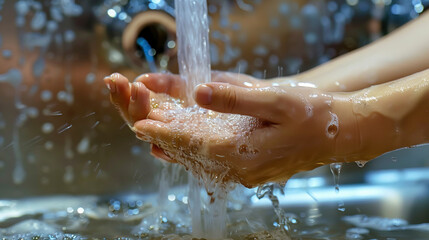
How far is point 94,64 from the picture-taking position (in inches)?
35.4

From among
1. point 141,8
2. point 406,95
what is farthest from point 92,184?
point 406,95

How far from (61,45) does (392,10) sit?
61 cm

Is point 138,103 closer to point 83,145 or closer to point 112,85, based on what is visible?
point 112,85

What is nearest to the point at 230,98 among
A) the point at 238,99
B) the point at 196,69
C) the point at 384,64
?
the point at 238,99

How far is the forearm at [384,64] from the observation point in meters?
0.69

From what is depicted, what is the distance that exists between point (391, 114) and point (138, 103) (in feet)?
0.87

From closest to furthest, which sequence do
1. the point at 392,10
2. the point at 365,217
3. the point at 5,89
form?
the point at 365,217 → the point at 5,89 → the point at 392,10

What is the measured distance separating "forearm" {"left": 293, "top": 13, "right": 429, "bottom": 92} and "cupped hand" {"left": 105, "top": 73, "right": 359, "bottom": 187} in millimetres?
199

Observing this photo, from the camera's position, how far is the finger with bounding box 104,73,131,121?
0.54 metres

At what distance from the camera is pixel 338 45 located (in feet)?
3.21

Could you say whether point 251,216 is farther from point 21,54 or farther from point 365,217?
point 21,54

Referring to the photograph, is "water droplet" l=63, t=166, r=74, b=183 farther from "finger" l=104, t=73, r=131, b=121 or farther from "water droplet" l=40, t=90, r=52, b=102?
"finger" l=104, t=73, r=131, b=121

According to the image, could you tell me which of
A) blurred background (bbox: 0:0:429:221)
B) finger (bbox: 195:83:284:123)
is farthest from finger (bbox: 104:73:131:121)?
blurred background (bbox: 0:0:429:221)

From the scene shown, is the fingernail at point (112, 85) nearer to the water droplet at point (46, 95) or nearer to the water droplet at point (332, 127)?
the water droplet at point (332, 127)
